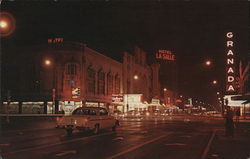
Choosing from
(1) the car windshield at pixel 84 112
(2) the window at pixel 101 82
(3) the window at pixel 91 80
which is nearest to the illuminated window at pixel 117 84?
(2) the window at pixel 101 82

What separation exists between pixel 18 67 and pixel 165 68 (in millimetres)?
107619

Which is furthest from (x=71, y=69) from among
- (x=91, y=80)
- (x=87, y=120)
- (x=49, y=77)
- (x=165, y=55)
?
(x=165, y=55)

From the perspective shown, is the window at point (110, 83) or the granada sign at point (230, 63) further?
the window at point (110, 83)

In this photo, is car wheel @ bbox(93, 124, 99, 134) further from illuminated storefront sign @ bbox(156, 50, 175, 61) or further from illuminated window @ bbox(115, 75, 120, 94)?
illuminated storefront sign @ bbox(156, 50, 175, 61)

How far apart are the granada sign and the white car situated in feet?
98.0

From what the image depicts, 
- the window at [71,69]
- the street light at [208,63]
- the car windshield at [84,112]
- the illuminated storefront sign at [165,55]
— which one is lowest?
the car windshield at [84,112]

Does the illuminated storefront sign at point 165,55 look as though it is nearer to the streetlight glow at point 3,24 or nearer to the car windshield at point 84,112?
the car windshield at point 84,112

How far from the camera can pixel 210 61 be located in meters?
35.9

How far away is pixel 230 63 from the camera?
1858 inches

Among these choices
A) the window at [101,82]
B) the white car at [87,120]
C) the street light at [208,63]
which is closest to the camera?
the white car at [87,120]

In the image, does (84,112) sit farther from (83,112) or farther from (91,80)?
(91,80)

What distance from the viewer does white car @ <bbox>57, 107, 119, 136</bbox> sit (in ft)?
63.0

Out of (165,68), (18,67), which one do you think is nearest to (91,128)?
(18,67)

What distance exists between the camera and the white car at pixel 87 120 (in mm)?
19188
